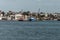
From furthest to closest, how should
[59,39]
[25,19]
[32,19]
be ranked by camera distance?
[25,19]
[32,19]
[59,39]

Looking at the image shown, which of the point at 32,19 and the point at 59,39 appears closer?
the point at 59,39

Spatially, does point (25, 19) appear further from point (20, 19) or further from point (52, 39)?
point (52, 39)

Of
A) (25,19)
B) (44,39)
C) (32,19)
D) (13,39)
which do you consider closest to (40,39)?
(44,39)

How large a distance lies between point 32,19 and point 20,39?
437ft

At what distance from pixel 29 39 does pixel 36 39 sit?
1.06 meters

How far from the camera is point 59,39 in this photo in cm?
4462

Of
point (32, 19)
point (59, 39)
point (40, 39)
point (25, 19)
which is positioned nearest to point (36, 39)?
point (40, 39)

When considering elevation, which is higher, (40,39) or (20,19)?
(40,39)

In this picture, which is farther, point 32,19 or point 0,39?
point 32,19

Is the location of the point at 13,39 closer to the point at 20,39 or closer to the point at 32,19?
the point at 20,39

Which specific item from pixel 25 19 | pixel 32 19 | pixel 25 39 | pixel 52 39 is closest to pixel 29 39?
pixel 25 39

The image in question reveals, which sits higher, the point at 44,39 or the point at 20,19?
the point at 44,39

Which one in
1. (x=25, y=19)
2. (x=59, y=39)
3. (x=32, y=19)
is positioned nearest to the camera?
(x=59, y=39)

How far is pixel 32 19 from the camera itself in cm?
17925
